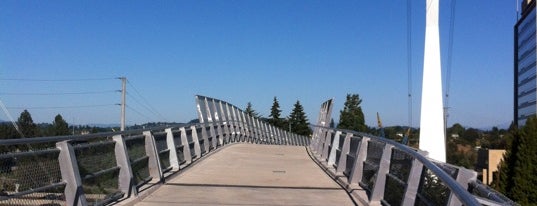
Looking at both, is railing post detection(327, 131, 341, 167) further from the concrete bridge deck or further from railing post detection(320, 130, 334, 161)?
railing post detection(320, 130, 334, 161)

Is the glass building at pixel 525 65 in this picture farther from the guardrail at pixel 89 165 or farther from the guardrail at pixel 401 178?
the guardrail at pixel 401 178

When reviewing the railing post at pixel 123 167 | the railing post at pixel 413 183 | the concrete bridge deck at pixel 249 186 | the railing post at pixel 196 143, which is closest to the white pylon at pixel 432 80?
the concrete bridge deck at pixel 249 186

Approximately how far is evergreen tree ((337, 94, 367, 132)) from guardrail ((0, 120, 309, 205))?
9479 cm

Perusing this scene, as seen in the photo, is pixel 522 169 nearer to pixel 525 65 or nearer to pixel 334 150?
pixel 334 150

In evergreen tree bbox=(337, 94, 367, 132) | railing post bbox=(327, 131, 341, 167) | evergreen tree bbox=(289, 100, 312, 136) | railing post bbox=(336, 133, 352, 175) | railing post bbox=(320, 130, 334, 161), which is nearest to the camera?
railing post bbox=(336, 133, 352, 175)

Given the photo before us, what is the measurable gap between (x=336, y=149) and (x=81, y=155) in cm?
904

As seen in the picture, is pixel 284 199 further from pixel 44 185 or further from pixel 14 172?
pixel 14 172

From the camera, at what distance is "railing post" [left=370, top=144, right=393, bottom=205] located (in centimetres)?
945

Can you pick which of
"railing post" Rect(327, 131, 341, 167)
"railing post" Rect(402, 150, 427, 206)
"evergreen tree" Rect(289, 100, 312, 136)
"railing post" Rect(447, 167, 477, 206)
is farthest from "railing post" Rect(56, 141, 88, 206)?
"evergreen tree" Rect(289, 100, 312, 136)

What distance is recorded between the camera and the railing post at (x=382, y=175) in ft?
31.0

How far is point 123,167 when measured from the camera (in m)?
10.0

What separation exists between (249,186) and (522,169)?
1474 inches

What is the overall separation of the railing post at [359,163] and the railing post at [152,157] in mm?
3412

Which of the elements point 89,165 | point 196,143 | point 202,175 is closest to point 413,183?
point 89,165
